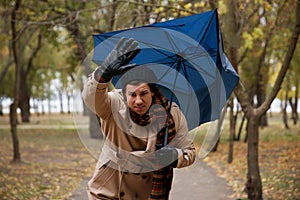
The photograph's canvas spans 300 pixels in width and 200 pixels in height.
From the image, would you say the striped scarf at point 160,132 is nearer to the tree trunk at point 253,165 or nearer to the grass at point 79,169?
the grass at point 79,169

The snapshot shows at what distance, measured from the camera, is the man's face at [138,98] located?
3252 mm

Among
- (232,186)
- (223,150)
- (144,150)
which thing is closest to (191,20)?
(144,150)

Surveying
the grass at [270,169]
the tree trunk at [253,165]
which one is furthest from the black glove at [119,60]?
the tree trunk at [253,165]

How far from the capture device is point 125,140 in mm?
3301

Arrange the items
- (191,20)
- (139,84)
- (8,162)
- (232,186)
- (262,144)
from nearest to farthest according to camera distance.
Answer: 1. (139,84)
2. (191,20)
3. (232,186)
4. (8,162)
5. (262,144)

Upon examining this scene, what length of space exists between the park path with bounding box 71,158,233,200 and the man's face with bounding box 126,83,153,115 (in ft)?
14.2

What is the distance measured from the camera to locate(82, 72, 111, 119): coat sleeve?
10.1 ft

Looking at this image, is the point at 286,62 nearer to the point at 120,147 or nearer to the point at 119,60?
the point at 120,147

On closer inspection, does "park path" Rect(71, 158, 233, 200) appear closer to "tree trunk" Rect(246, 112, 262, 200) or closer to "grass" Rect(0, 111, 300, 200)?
"grass" Rect(0, 111, 300, 200)

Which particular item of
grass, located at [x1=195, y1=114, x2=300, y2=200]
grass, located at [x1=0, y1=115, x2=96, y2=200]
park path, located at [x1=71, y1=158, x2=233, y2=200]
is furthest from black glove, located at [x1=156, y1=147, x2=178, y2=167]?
park path, located at [x1=71, y1=158, x2=233, y2=200]

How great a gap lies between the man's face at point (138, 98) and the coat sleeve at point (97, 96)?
0.17m

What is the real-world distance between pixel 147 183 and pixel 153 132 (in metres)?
0.46

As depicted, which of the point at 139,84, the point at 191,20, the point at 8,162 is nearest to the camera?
the point at 139,84

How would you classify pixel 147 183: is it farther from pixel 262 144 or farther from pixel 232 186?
pixel 262 144
